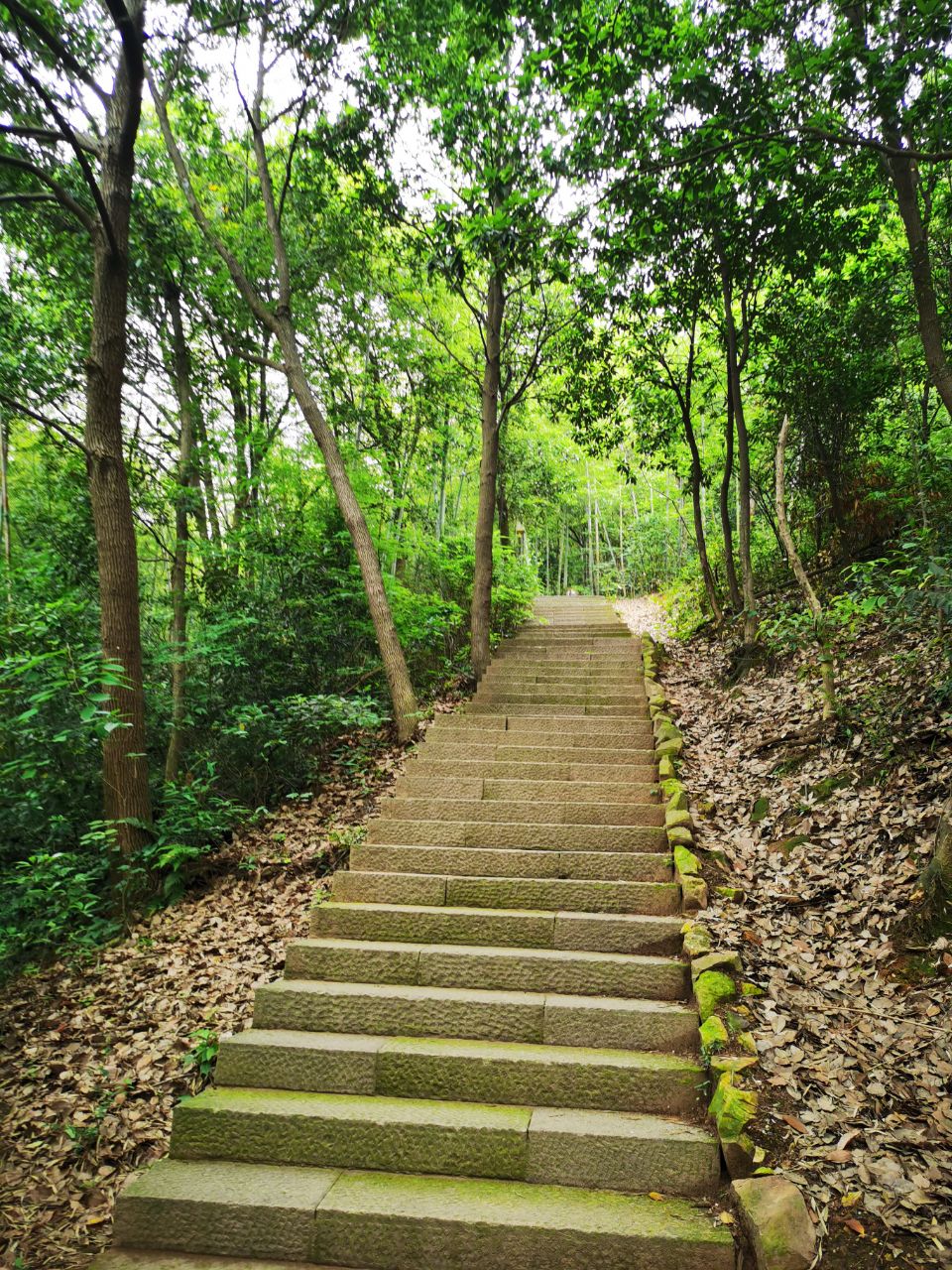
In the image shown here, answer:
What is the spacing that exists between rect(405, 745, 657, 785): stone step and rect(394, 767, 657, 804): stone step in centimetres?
22

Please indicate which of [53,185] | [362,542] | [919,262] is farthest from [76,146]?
[919,262]

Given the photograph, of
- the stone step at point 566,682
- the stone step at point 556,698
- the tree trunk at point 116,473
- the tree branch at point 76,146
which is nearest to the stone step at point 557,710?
the stone step at point 556,698

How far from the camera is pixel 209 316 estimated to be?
10281mm

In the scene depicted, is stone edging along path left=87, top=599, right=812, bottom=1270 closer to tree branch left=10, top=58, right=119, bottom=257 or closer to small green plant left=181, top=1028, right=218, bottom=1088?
small green plant left=181, top=1028, right=218, bottom=1088

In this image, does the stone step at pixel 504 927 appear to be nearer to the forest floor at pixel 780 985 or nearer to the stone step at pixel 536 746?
the forest floor at pixel 780 985

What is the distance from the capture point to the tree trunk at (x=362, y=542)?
8.52 m

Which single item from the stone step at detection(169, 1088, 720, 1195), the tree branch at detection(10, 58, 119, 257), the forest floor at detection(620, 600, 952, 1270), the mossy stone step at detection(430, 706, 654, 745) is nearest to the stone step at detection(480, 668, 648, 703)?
the mossy stone step at detection(430, 706, 654, 745)

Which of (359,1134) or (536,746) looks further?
(536,746)

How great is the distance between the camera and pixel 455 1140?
9.99 ft

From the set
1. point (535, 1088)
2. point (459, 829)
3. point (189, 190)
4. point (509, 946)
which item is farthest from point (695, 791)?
point (189, 190)

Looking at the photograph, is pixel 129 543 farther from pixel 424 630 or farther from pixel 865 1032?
pixel 865 1032

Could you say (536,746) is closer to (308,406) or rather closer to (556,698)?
(556,698)

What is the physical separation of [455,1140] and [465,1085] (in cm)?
31

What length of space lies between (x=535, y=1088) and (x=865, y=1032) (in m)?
1.59
